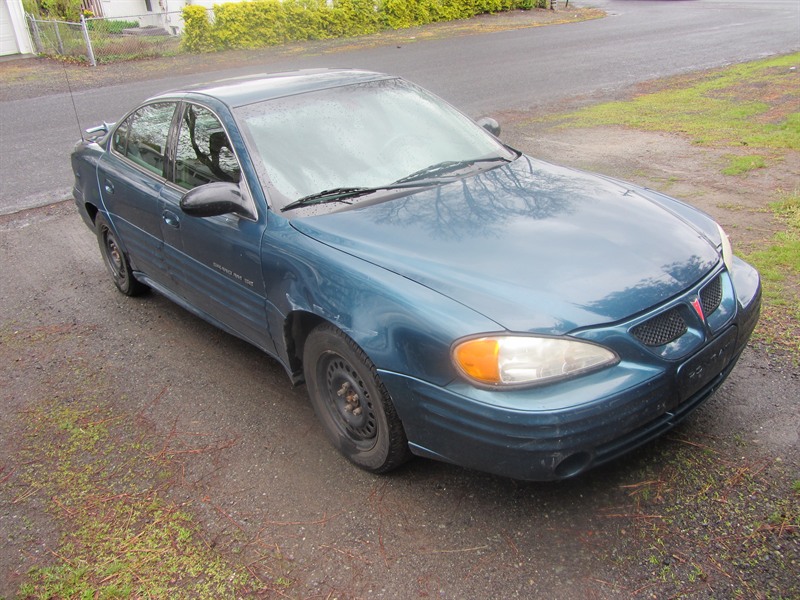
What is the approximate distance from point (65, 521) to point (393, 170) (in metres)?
2.30

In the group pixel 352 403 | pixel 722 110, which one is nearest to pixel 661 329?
pixel 352 403

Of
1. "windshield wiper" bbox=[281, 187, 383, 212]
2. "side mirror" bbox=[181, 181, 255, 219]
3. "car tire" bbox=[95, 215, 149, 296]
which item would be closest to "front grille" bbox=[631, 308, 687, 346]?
"windshield wiper" bbox=[281, 187, 383, 212]

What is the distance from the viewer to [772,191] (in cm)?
644

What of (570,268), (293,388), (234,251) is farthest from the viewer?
(293,388)

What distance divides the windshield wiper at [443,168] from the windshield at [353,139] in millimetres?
13

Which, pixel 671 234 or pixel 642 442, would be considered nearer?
pixel 642 442

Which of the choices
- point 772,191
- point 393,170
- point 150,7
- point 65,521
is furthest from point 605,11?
point 65,521

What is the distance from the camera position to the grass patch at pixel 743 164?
7.11 meters

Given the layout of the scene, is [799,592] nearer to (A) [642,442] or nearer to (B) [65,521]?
(A) [642,442]

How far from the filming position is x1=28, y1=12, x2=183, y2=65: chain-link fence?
725 inches

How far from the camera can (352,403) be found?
10.7ft

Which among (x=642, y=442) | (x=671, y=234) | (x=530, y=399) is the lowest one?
(x=642, y=442)

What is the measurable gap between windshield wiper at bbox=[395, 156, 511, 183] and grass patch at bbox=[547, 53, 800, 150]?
530 centimetres

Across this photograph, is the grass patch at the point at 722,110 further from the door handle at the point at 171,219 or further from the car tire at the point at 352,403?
the car tire at the point at 352,403
